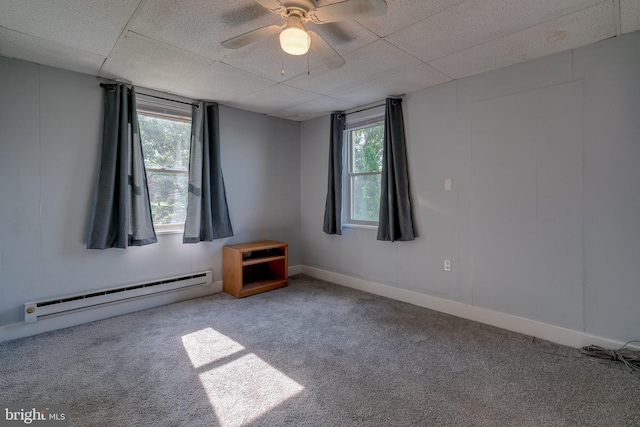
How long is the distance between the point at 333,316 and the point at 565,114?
8.79 feet

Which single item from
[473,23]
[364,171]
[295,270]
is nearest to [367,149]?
[364,171]

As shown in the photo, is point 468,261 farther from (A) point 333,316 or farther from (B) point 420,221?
(A) point 333,316

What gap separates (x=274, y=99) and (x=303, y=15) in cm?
188

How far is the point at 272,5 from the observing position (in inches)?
63.5

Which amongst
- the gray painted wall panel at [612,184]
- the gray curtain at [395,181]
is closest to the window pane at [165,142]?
the gray curtain at [395,181]

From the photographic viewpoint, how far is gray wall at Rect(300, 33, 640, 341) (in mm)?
2164

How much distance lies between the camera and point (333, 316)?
3.00 m

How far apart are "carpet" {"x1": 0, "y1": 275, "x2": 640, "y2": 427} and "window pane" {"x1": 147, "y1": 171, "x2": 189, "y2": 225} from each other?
113 cm

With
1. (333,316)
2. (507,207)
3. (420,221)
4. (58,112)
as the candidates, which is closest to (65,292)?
(58,112)

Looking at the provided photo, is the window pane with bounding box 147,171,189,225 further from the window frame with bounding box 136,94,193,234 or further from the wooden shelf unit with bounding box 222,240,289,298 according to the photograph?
the wooden shelf unit with bounding box 222,240,289,298

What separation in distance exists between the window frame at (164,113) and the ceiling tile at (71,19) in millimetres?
918

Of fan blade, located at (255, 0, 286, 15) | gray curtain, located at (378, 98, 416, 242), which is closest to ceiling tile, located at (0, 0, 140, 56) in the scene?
fan blade, located at (255, 0, 286, 15)

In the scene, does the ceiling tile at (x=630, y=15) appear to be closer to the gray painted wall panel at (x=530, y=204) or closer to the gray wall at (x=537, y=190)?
the gray wall at (x=537, y=190)

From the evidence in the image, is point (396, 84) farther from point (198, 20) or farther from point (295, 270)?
point (295, 270)
